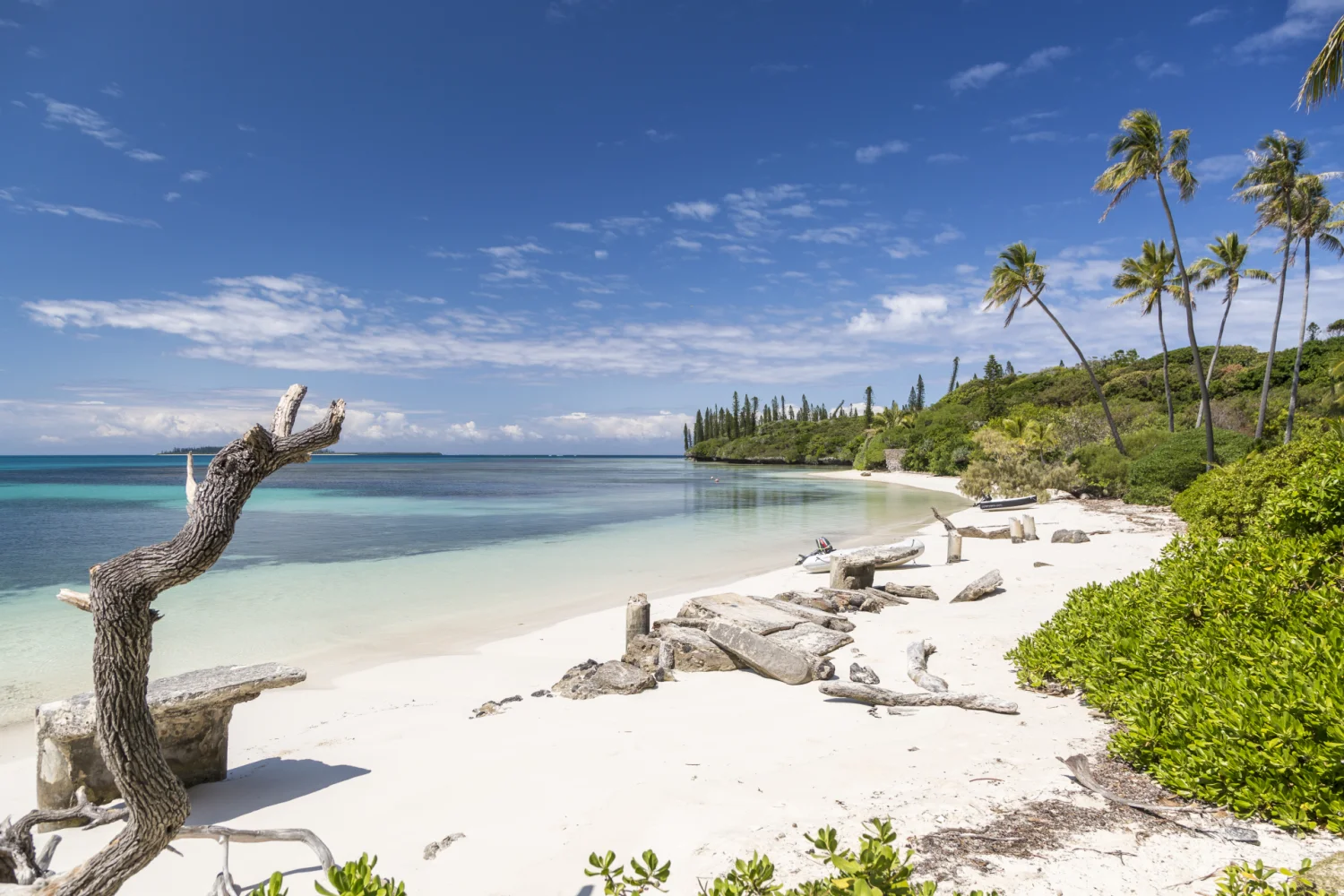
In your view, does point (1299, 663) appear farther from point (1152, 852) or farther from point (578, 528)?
point (578, 528)

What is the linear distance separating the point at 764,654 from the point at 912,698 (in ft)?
5.55

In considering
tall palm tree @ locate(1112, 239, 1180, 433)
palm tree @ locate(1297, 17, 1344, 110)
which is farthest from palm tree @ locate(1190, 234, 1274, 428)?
palm tree @ locate(1297, 17, 1344, 110)

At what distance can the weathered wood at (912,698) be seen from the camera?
17.2 feet

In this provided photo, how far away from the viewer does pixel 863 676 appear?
643 cm

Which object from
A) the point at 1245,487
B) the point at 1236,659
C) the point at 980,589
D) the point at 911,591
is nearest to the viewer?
the point at 1236,659

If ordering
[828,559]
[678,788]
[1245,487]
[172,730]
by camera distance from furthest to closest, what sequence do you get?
[828,559] → [1245,487] → [172,730] → [678,788]

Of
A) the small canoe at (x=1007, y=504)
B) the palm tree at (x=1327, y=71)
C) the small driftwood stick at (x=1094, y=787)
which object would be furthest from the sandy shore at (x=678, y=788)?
the small canoe at (x=1007, y=504)

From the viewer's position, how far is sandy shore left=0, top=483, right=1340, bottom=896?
10.2 ft

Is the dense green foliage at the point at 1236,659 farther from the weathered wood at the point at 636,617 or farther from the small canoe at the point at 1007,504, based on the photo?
the small canoe at the point at 1007,504

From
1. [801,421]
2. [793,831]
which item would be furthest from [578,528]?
[801,421]

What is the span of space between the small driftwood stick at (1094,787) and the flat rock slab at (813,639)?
3.41 meters

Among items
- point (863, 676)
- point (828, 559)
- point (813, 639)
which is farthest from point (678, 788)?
point (828, 559)

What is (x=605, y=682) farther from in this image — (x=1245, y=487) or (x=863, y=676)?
(x=1245, y=487)

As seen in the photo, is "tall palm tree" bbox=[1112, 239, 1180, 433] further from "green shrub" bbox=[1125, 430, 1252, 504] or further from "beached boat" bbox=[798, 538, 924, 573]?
"beached boat" bbox=[798, 538, 924, 573]
